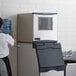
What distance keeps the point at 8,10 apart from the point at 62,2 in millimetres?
1143

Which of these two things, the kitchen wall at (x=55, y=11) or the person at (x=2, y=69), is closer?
the person at (x=2, y=69)

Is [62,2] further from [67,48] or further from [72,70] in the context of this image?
[72,70]

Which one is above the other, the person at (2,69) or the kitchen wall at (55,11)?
the kitchen wall at (55,11)

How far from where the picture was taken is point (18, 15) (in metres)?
4.43

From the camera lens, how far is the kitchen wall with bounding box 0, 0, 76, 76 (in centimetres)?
439

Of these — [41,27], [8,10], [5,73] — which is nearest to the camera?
[5,73]

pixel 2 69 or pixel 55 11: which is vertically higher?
pixel 55 11

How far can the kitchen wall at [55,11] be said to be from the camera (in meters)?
4.39

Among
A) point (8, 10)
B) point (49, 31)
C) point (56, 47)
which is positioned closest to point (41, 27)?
point (49, 31)

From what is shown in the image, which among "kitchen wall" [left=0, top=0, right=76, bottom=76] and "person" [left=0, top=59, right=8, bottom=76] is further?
"kitchen wall" [left=0, top=0, right=76, bottom=76]

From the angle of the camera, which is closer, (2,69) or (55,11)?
(2,69)

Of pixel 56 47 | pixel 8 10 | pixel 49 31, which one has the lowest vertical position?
pixel 56 47

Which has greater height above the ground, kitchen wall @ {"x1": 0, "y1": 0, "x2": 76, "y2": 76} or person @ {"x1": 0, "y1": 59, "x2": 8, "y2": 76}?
kitchen wall @ {"x1": 0, "y1": 0, "x2": 76, "y2": 76}

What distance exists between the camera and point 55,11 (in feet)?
15.8
